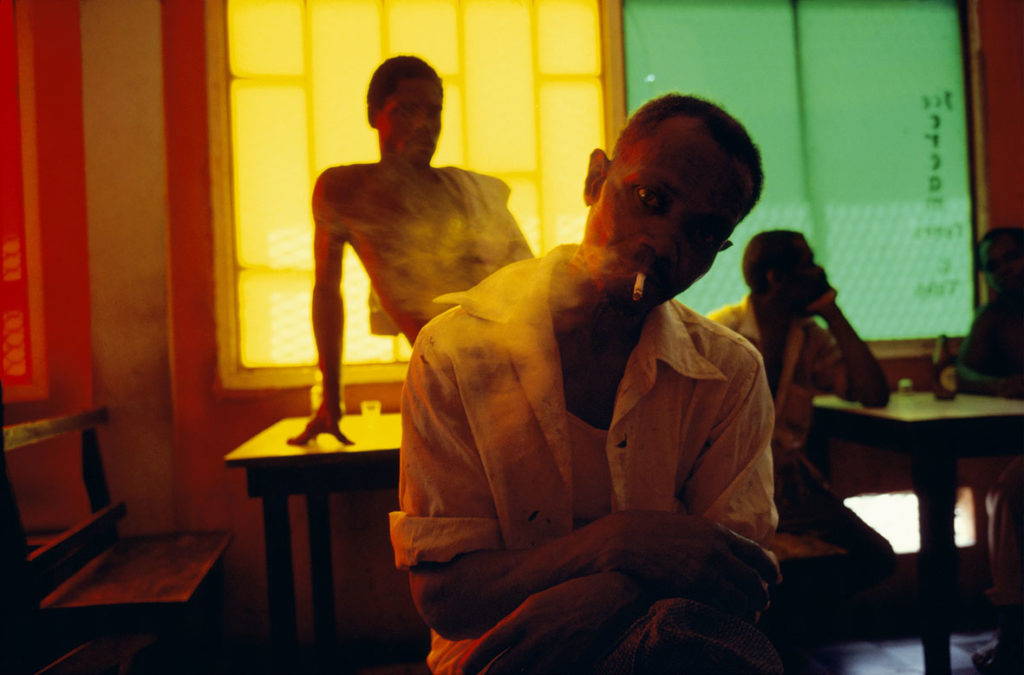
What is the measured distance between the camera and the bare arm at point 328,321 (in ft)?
5.68

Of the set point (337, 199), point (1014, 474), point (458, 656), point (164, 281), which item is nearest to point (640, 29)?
point (337, 199)

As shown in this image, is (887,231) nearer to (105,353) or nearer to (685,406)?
(685,406)

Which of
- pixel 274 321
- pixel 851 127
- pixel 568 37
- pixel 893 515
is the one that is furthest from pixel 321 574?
pixel 851 127

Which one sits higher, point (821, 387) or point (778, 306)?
point (778, 306)

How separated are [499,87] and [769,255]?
122 centimetres

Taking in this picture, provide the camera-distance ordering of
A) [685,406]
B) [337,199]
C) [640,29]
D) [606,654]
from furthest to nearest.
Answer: [640,29] → [337,199] → [685,406] → [606,654]

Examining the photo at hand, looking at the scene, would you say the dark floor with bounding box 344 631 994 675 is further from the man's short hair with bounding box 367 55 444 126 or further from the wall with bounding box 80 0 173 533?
Result: the man's short hair with bounding box 367 55 444 126

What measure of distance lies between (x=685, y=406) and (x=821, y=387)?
1732mm

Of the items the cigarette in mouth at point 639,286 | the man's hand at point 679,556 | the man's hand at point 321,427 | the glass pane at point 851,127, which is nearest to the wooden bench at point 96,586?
the man's hand at point 321,427

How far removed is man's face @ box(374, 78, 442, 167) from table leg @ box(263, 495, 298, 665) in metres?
0.97

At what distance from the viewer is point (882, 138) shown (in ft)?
9.02

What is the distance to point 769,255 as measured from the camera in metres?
2.38

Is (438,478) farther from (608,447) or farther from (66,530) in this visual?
(66,530)

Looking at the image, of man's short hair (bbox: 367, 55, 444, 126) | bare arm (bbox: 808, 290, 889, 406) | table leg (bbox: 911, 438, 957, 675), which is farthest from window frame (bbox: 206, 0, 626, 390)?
table leg (bbox: 911, 438, 957, 675)
